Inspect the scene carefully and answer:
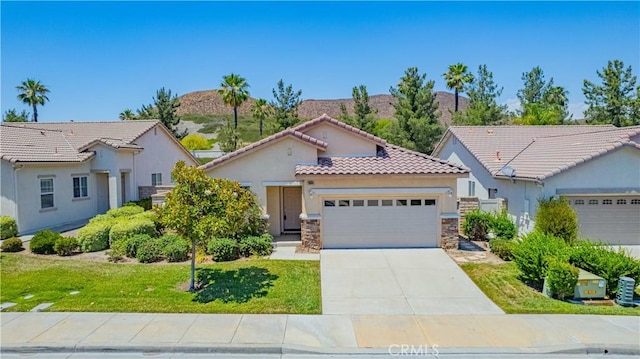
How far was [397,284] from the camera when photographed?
11.1 metres

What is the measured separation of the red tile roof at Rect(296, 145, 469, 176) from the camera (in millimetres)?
14828

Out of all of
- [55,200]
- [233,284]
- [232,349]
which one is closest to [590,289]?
[232,349]


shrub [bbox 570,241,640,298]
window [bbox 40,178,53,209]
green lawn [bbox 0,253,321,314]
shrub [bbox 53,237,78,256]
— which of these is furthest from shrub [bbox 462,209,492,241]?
window [bbox 40,178,53,209]

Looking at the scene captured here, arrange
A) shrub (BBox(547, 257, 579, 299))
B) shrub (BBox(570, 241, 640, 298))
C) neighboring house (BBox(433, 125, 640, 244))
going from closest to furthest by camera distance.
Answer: shrub (BBox(547, 257, 579, 299))
shrub (BBox(570, 241, 640, 298))
neighboring house (BBox(433, 125, 640, 244))

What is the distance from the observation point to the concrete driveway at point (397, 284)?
9391 mm

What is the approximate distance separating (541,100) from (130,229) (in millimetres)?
50030

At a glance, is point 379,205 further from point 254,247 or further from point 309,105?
point 309,105

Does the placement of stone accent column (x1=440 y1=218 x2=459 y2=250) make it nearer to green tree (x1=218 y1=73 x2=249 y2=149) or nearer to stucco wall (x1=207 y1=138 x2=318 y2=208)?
stucco wall (x1=207 y1=138 x2=318 y2=208)

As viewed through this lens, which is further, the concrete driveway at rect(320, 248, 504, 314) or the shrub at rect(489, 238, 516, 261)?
the shrub at rect(489, 238, 516, 261)

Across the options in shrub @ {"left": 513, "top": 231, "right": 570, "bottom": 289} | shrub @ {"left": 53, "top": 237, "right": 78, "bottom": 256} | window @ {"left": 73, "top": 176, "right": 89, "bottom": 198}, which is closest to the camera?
shrub @ {"left": 513, "top": 231, "right": 570, "bottom": 289}

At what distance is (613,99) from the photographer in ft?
117

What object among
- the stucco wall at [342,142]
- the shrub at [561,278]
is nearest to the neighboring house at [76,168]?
the stucco wall at [342,142]

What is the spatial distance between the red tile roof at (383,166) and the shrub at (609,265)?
5043 mm

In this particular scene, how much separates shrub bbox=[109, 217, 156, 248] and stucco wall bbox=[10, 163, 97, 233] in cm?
514
